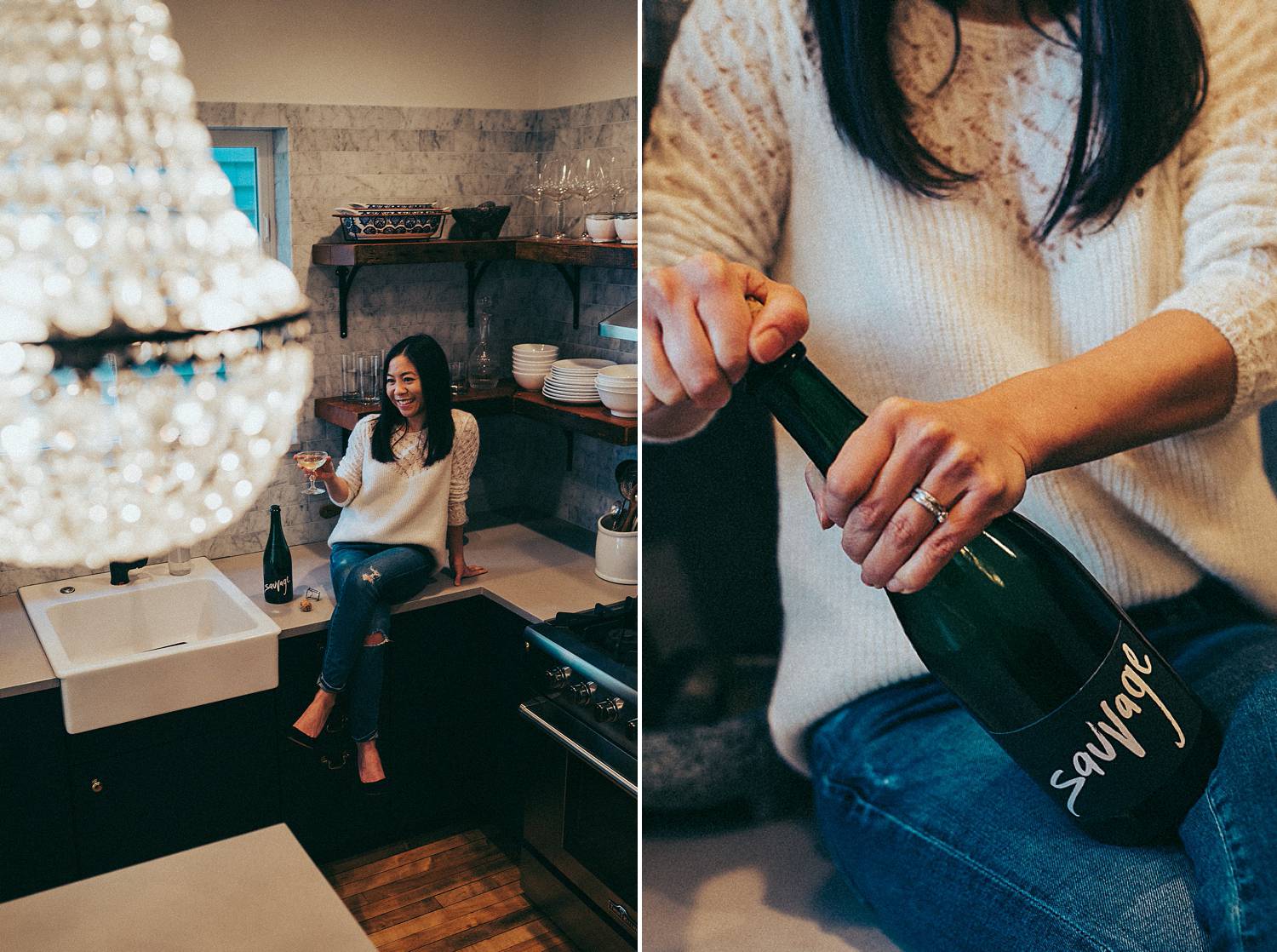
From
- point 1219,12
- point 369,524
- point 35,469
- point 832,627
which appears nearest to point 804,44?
point 1219,12

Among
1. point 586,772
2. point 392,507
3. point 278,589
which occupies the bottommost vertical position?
point 586,772

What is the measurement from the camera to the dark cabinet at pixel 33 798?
7.44 ft

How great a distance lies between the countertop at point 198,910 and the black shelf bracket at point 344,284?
178 centimetres

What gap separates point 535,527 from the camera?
11.1 feet

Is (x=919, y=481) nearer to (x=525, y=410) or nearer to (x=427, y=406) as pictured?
(x=427, y=406)

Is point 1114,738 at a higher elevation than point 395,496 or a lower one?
higher

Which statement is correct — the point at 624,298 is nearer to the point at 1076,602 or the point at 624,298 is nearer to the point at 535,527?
the point at 535,527

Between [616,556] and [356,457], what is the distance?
2.33ft

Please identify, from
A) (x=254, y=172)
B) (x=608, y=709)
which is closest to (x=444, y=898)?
(x=608, y=709)

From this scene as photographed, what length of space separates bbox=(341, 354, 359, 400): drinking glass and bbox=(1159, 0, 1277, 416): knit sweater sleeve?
2555 mm

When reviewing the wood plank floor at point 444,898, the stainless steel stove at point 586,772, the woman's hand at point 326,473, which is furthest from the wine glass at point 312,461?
the wood plank floor at point 444,898

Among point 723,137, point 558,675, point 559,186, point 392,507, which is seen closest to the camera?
point 723,137

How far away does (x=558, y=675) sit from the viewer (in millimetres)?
2420

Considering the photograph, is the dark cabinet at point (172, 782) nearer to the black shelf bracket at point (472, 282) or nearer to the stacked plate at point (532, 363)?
the stacked plate at point (532, 363)
